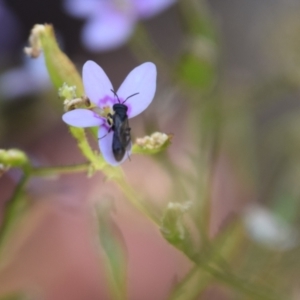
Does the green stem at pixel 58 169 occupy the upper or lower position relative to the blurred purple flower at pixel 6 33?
upper

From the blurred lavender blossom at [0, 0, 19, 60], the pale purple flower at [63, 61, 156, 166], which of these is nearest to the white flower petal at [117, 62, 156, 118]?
the pale purple flower at [63, 61, 156, 166]

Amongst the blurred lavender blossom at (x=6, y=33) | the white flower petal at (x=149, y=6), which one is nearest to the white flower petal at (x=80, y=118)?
the white flower petal at (x=149, y=6)

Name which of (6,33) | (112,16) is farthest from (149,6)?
(6,33)

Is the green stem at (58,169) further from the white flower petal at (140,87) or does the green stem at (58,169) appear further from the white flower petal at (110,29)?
the white flower petal at (110,29)

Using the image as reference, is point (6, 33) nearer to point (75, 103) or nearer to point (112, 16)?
point (112, 16)

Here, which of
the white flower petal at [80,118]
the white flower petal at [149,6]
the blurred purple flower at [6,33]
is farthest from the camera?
the blurred purple flower at [6,33]

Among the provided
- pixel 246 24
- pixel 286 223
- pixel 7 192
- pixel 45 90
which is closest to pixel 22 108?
pixel 45 90

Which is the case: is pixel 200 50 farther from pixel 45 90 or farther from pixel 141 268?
pixel 141 268

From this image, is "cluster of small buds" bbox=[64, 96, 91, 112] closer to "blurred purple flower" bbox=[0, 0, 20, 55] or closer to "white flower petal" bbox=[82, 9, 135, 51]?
"white flower petal" bbox=[82, 9, 135, 51]

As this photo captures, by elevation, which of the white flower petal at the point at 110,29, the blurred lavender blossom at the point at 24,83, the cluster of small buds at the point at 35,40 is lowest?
the blurred lavender blossom at the point at 24,83
